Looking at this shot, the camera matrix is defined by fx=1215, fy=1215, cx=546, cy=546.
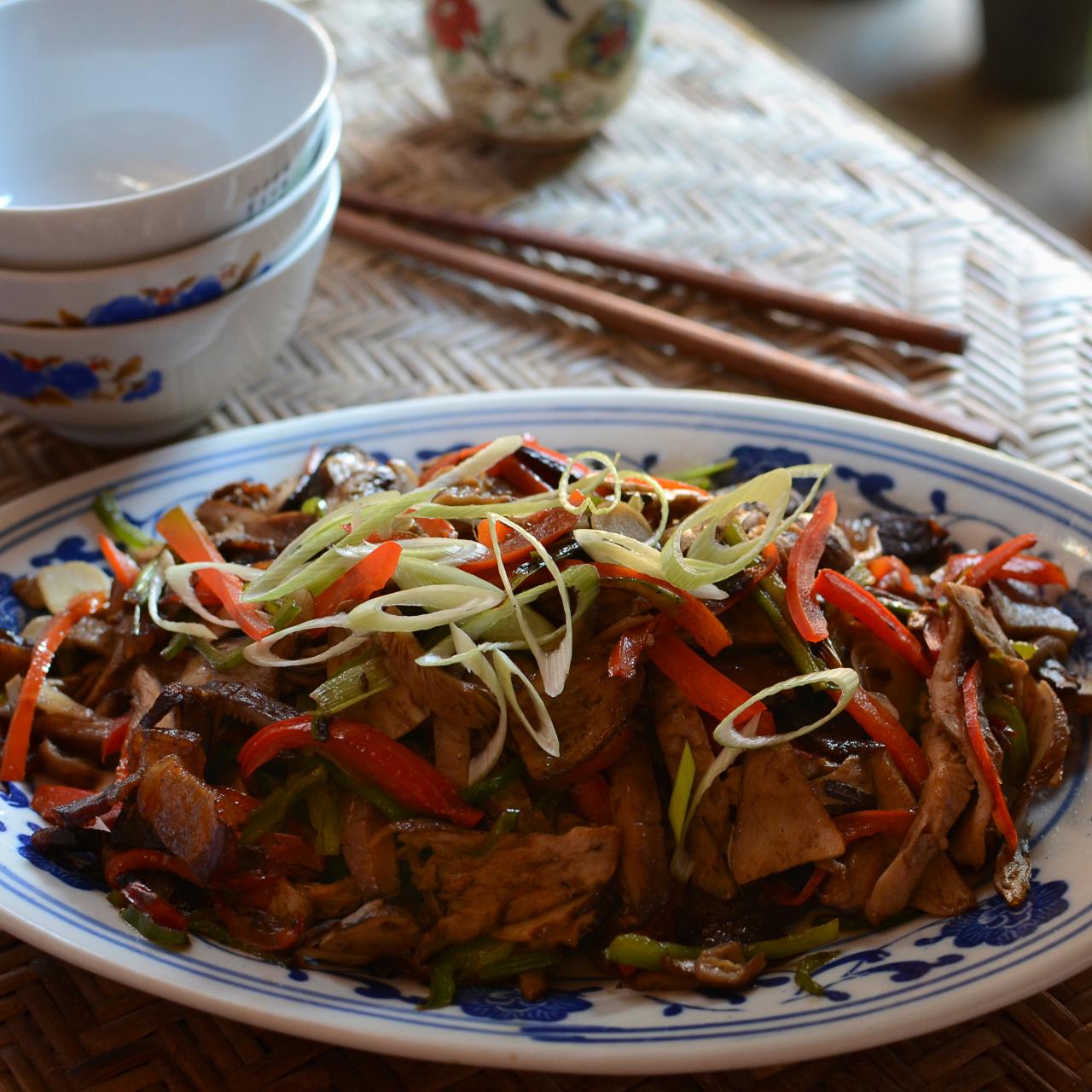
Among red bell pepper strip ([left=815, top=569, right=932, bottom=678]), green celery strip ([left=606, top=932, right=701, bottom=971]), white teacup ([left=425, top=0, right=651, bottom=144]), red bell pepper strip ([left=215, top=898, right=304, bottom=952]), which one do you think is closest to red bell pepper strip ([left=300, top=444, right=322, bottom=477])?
red bell pepper strip ([left=215, top=898, right=304, bottom=952])

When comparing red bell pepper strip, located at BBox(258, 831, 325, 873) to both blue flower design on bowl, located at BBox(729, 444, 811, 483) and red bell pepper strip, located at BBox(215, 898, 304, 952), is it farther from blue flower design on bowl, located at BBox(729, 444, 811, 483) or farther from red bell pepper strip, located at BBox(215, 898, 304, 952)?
blue flower design on bowl, located at BBox(729, 444, 811, 483)

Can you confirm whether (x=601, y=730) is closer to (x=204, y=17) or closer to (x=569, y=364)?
(x=569, y=364)

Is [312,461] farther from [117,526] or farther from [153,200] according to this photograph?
[153,200]

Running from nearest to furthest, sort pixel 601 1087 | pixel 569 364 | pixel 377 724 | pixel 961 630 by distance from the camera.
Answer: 1. pixel 601 1087
2. pixel 377 724
3. pixel 961 630
4. pixel 569 364

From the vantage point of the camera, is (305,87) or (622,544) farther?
(305,87)

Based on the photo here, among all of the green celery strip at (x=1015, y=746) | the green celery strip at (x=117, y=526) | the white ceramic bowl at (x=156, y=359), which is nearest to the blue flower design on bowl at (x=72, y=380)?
the white ceramic bowl at (x=156, y=359)

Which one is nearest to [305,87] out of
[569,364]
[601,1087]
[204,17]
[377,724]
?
[204,17]

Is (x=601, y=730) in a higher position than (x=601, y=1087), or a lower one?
higher
